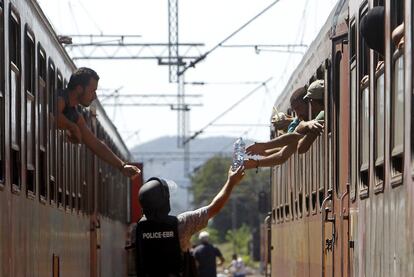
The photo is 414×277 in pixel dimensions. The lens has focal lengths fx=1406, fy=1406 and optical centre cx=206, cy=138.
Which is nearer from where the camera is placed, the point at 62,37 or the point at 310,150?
the point at 310,150

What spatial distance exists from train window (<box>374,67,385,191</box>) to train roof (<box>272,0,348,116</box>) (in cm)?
220

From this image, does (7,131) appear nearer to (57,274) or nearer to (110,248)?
(57,274)

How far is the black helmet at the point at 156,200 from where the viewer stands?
8891 mm

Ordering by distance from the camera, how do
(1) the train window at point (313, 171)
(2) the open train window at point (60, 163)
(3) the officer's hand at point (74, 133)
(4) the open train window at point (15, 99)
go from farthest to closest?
(3) the officer's hand at point (74, 133)
(2) the open train window at point (60, 163)
(1) the train window at point (313, 171)
(4) the open train window at point (15, 99)

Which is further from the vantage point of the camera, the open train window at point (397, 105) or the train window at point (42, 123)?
the train window at point (42, 123)

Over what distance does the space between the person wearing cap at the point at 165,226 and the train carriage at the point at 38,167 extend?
898 millimetres

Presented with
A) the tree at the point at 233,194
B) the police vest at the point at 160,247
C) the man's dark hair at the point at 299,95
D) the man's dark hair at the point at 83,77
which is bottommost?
the police vest at the point at 160,247

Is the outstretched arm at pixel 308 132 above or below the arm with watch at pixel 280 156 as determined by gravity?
above

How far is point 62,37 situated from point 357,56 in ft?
23.8

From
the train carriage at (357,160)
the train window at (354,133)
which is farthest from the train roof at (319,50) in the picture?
the train window at (354,133)

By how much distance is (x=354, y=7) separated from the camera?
31.7ft

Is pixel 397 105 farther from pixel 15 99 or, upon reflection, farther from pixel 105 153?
pixel 105 153

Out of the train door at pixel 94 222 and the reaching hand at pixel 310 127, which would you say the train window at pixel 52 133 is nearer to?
the reaching hand at pixel 310 127

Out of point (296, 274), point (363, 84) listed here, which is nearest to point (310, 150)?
point (296, 274)
